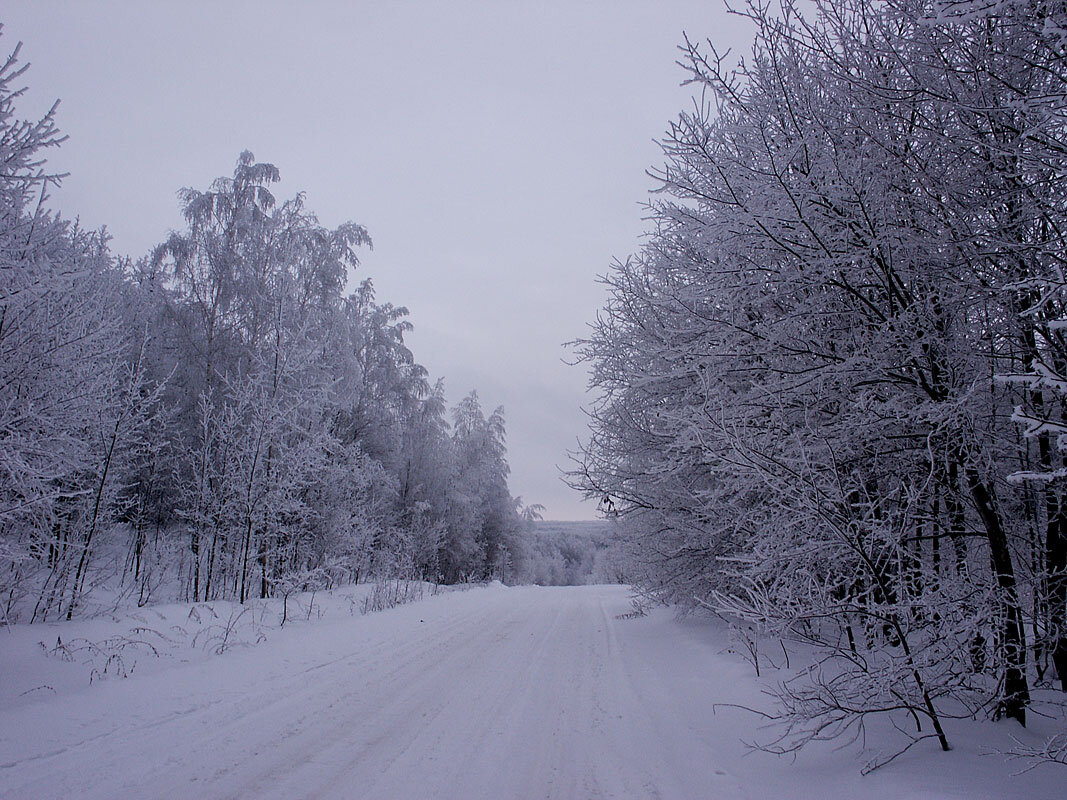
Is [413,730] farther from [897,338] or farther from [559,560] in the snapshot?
[559,560]

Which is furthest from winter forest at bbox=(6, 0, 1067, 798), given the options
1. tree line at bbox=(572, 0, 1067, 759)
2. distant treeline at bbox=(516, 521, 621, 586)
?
distant treeline at bbox=(516, 521, 621, 586)

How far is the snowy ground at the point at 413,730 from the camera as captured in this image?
328 cm

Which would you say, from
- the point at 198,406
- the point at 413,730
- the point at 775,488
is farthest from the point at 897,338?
the point at 198,406

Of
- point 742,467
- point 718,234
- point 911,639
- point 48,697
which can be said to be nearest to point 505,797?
point 742,467

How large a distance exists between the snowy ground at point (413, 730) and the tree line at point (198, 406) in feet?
6.82

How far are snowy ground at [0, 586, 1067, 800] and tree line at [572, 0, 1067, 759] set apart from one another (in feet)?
1.52

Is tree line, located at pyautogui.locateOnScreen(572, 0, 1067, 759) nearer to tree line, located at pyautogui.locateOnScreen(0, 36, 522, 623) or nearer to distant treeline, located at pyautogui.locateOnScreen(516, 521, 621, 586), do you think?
tree line, located at pyautogui.locateOnScreen(0, 36, 522, 623)

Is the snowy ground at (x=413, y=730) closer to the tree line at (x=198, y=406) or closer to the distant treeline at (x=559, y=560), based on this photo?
the tree line at (x=198, y=406)

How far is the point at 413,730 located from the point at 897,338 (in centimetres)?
466

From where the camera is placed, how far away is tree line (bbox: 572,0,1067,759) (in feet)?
10.8

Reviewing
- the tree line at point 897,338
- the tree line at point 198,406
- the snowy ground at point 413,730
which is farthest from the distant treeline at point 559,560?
the tree line at point 897,338

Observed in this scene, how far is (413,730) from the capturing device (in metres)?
4.31

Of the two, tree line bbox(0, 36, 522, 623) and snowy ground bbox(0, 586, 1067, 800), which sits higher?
tree line bbox(0, 36, 522, 623)

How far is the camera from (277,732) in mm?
4211
